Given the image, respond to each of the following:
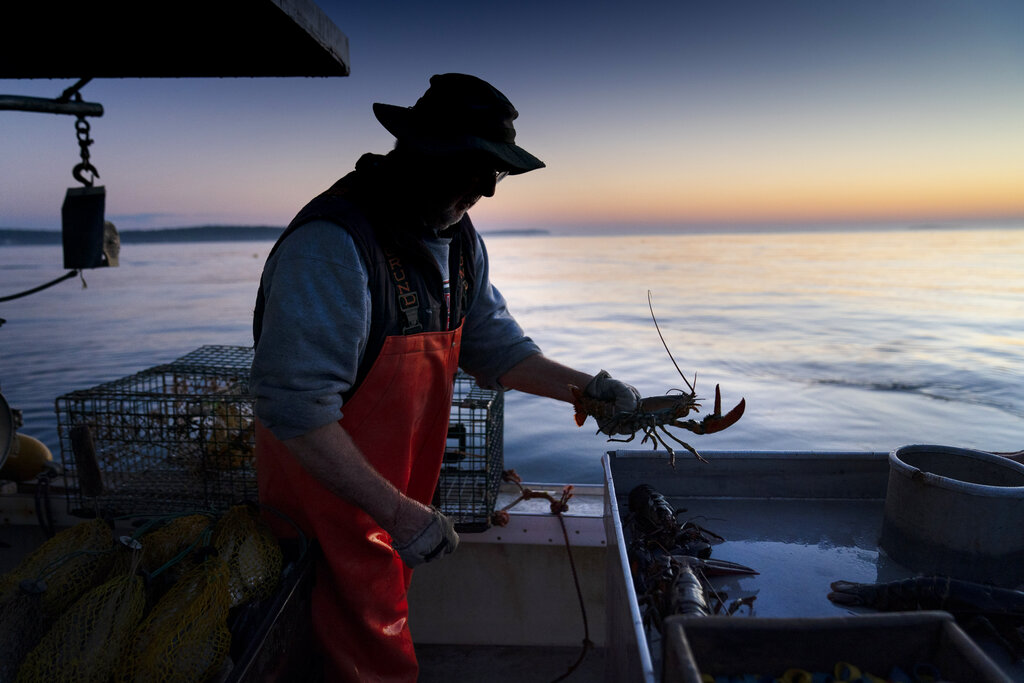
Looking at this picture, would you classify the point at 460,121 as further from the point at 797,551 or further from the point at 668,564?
the point at 797,551

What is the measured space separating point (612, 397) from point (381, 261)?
3.39 feet

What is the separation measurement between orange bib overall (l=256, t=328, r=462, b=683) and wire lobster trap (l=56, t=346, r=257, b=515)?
0.99 metres

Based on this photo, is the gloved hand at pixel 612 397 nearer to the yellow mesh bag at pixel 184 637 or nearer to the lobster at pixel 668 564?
the lobster at pixel 668 564

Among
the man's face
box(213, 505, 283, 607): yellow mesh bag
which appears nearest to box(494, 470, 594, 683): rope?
box(213, 505, 283, 607): yellow mesh bag

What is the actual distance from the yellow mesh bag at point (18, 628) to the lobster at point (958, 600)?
2162 millimetres

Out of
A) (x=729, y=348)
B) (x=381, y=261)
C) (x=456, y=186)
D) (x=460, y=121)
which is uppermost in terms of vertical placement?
(x=460, y=121)

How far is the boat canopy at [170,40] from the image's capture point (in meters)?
2.12

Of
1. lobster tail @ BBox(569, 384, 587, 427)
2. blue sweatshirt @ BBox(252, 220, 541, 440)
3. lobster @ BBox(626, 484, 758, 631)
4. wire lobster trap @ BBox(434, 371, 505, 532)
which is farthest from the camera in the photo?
wire lobster trap @ BBox(434, 371, 505, 532)

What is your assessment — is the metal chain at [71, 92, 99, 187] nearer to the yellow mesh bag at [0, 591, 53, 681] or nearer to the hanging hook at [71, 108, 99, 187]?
the hanging hook at [71, 108, 99, 187]

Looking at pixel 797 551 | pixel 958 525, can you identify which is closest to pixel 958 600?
pixel 958 525

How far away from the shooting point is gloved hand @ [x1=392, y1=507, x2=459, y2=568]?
70.6 inches

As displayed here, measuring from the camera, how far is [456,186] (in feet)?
6.16

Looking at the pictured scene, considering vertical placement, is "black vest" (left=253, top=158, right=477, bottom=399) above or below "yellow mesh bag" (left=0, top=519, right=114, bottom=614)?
above

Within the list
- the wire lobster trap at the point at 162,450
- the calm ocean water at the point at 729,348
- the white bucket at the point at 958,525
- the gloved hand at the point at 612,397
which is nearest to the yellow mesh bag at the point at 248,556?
the wire lobster trap at the point at 162,450
